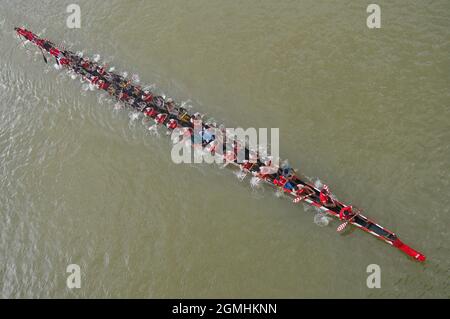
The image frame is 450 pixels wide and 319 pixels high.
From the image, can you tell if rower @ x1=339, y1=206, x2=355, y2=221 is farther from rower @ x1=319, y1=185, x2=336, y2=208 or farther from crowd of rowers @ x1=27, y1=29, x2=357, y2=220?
rower @ x1=319, y1=185, x2=336, y2=208

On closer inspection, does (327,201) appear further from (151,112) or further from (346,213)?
(151,112)

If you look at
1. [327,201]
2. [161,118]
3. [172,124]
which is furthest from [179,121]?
[327,201]

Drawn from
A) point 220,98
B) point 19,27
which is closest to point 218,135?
point 220,98

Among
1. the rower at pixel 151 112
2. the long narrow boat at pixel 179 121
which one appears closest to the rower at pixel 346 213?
the long narrow boat at pixel 179 121

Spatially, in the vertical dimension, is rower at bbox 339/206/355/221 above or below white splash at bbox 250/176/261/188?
below

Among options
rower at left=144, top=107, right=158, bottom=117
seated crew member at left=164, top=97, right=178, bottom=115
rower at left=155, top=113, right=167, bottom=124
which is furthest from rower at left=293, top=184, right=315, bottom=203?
rower at left=144, top=107, right=158, bottom=117
